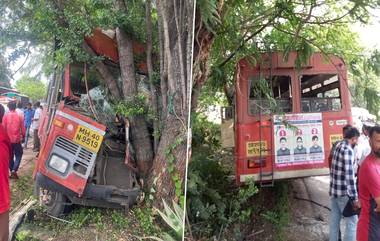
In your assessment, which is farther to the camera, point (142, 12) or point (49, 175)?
point (142, 12)

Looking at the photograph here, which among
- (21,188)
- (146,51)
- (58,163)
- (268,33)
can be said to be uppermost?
(268,33)

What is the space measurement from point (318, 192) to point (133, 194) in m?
2.95

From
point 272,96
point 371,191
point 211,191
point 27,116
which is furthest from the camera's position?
point 272,96

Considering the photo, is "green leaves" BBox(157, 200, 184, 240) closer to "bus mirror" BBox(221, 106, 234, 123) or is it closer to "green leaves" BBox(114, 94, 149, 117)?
"green leaves" BBox(114, 94, 149, 117)

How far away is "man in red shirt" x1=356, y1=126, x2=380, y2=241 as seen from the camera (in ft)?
7.82

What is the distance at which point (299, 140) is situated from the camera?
14.6 ft

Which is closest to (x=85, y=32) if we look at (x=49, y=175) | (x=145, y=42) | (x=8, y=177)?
(x=145, y=42)

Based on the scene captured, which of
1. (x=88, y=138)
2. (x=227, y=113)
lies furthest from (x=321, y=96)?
(x=88, y=138)

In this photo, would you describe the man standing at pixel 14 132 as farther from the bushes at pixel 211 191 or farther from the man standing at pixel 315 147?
the man standing at pixel 315 147

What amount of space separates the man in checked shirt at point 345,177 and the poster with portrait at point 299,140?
81 centimetres

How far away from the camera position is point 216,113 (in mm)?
5262

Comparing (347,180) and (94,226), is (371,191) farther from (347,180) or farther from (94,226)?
(94,226)

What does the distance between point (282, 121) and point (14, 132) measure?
276 centimetres

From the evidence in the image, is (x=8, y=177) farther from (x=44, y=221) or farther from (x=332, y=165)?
(x=332, y=165)
